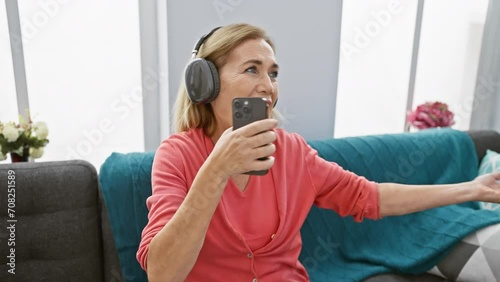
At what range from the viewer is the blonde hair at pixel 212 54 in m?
0.95

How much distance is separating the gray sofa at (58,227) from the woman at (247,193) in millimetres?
444

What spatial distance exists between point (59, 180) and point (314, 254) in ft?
3.17

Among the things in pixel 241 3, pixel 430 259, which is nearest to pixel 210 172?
pixel 430 259

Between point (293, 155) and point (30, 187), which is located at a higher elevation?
point (293, 155)

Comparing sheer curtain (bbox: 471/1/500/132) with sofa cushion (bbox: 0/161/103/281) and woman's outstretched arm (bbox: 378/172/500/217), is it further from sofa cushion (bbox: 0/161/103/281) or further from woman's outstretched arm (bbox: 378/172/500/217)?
sofa cushion (bbox: 0/161/103/281)

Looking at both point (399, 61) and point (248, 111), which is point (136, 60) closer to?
point (248, 111)

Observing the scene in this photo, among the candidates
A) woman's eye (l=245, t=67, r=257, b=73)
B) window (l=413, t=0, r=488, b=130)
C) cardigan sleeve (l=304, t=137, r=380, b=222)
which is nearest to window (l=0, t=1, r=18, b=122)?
woman's eye (l=245, t=67, r=257, b=73)

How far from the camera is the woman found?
0.78 metres

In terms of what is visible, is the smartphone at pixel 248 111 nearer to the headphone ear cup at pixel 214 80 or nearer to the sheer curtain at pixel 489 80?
the headphone ear cup at pixel 214 80

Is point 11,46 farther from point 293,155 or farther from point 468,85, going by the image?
point 468,85

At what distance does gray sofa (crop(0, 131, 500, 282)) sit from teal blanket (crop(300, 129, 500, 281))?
0.75 metres

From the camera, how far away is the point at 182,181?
88 centimetres

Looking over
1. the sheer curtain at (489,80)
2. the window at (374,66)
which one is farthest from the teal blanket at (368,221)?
the sheer curtain at (489,80)

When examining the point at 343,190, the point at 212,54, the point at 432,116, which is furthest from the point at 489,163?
the point at 212,54
